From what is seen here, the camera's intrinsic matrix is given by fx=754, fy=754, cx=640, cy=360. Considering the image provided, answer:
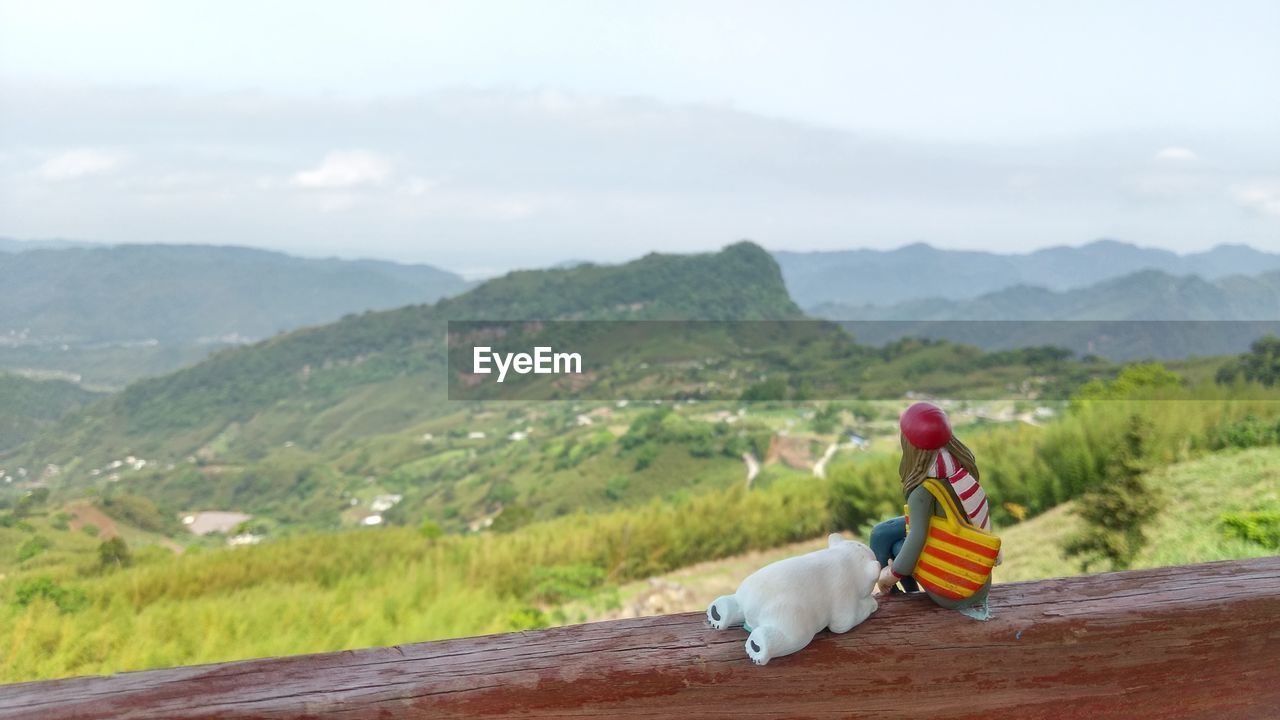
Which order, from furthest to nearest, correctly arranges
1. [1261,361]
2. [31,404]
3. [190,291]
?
[190,291], [31,404], [1261,361]

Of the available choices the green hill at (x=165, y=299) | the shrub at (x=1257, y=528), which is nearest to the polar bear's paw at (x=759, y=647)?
the shrub at (x=1257, y=528)

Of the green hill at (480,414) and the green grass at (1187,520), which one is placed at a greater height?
the green grass at (1187,520)

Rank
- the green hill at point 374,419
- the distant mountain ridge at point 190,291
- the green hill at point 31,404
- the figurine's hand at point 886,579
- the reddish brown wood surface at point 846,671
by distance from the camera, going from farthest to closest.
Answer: the distant mountain ridge at point 190,291 → the green hill at point 31,404 → the green hill at point 374,419 → the figurine's hand at point 886,579 → the reddish brown wood surface at point 846,671

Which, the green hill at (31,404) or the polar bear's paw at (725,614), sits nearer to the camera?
the polar bear's paw at (725,614)

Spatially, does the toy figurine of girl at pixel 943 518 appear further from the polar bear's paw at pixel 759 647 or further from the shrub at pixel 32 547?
the shrub at pixel 32 547

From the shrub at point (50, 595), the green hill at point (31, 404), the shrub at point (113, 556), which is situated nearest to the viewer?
the shrub at point (50, 595)

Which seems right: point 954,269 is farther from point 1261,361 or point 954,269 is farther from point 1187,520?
point 1187,520

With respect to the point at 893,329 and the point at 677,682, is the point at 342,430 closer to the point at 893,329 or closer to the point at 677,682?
the point at 893,329

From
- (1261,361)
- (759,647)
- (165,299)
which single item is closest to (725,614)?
(759,647)

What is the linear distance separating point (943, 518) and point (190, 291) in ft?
376

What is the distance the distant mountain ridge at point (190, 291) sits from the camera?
229 ft

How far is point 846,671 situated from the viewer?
31.6 inches

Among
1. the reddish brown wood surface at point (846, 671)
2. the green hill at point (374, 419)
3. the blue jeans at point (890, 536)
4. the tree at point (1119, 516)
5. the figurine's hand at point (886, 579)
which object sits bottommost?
the green hill at point (374, 419)

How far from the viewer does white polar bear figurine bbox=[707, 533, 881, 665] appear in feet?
2.51
